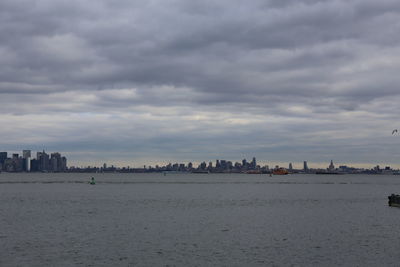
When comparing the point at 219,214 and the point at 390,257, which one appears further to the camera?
the point at 219,214

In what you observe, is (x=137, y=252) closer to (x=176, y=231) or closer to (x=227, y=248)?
(x=227, y=248)

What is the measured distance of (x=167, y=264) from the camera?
1919 inches

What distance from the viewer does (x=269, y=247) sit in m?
58.9

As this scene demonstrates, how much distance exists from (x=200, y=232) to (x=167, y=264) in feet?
78.2

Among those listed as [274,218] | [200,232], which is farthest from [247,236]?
[274,218]

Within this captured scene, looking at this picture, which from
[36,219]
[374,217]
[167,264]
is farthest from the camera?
[374,217]

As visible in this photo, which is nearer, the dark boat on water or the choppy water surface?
the choppy water surface

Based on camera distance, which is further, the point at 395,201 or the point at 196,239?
the point at 395,201

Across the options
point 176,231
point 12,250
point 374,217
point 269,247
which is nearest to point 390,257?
point 269,247

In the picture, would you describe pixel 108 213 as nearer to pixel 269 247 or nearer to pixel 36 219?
pixel 36 219

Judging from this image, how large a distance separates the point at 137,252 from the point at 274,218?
Answer: 44.6m

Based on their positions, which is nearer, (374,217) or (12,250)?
(12,250)

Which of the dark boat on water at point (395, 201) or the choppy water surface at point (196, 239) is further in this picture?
the dark boat on water at point (395, 201)

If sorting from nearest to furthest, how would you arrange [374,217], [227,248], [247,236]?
[227,248], [247,236], [374,217]
